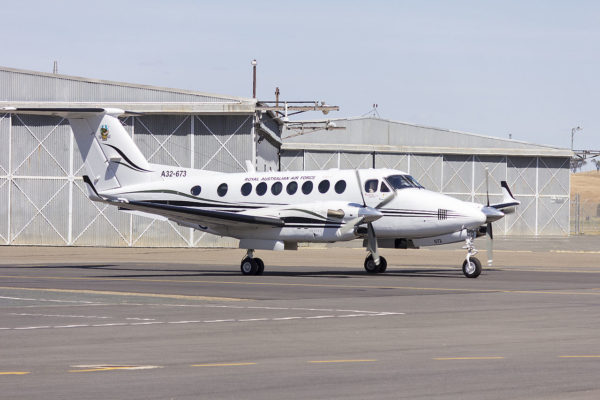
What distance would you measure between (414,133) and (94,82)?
34.1 meters

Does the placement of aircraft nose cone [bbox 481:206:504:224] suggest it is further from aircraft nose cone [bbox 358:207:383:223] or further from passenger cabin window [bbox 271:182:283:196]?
passenger cabin window [bbox 271:182:283:196]

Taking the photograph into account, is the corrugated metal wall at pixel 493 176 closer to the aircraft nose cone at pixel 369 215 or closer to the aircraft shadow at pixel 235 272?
the aircraft shadow at pixel 235 272

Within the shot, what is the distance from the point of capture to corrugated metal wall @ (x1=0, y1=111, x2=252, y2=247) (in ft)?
170

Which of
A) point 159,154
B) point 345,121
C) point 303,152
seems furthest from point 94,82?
point 345,121

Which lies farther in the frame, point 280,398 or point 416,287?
point 416,287

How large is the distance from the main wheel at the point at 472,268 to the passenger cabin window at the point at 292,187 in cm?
619

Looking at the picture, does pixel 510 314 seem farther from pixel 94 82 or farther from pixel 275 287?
pixel 94 82

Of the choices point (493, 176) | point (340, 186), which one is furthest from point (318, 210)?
point (493, 176)

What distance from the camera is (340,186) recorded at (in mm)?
29172

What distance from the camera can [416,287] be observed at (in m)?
23.5

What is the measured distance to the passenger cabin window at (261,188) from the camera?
3034cm

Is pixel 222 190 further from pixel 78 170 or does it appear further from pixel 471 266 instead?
pixel 78 170

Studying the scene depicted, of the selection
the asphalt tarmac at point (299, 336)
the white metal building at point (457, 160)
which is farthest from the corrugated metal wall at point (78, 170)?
the asphalt tarmac at point (299, 336)

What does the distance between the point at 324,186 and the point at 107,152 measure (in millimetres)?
8755
